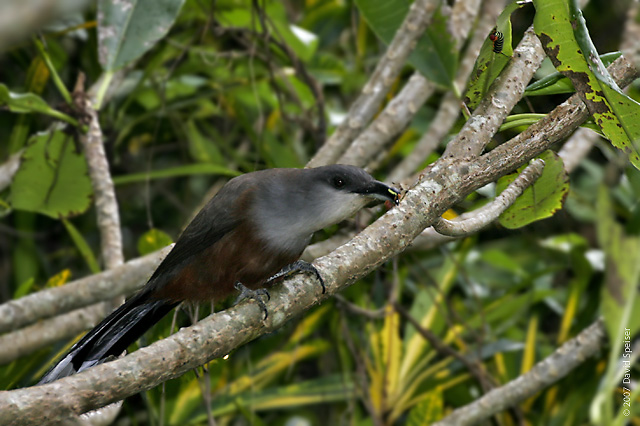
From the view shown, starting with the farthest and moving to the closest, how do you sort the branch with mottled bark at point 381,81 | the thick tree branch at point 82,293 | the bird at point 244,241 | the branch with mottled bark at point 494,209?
the branch with mottled bark at point 381,81 < the thick tree branch at point 82,293 < the bird at point 244,241 < the branch with mottled bark at point 494,209

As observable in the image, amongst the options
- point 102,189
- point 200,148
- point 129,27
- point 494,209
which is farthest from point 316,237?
point 200,148

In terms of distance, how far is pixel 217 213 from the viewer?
2408mm

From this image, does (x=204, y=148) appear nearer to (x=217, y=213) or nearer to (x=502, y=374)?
(x=217, y=213)

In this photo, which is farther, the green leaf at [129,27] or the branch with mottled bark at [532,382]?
the green leaf at [129,27]

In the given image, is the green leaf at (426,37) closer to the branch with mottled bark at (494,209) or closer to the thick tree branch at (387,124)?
the thick tree branch at (387,124)

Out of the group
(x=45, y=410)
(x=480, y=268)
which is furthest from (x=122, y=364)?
(x=480, y=268)

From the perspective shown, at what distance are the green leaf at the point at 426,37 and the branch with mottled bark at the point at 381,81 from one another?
7cm

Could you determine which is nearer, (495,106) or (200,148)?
(495,106)

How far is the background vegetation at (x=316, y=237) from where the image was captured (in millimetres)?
3133

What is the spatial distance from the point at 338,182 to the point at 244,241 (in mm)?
373

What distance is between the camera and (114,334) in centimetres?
222

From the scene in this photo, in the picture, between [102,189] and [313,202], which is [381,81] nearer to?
[313,202]

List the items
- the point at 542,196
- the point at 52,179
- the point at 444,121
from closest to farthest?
the point at 542,196 → the point at 52,179 → the point at 444,121

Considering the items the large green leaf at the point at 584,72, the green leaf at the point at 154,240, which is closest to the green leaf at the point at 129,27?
the green leaf at the point at 154,240
